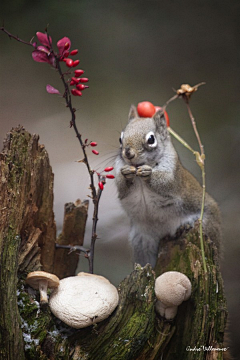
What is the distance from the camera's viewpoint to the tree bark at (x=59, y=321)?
946 mm

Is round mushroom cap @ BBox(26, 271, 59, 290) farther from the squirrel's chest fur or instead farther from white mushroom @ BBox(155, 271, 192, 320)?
the squirrel's chest fur

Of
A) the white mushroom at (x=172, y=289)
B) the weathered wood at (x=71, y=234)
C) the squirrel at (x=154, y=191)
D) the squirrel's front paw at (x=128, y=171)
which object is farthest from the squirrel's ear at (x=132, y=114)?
the white mushroom at (x=172, y=289)

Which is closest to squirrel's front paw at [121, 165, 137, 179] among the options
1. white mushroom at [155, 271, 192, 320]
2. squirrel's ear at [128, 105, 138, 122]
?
squirrel's ear at [128, 105, 138, 122]

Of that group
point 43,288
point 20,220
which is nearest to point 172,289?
point 43,288

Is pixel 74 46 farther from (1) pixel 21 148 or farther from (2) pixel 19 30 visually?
(1) pixel 21 148

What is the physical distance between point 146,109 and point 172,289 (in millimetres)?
769

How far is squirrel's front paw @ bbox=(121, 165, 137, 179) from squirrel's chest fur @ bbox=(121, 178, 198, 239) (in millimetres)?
98

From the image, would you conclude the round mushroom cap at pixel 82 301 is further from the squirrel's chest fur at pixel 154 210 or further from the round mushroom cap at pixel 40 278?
the squirrel's chest fur at pixel 154 210

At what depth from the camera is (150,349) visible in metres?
1.01

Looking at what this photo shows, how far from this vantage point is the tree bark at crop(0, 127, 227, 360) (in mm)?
946

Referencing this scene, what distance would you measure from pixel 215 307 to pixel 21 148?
726 mm

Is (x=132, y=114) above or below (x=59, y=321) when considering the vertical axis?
above

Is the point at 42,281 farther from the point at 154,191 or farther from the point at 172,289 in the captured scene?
the point at 154,191

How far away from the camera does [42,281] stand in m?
0.99
